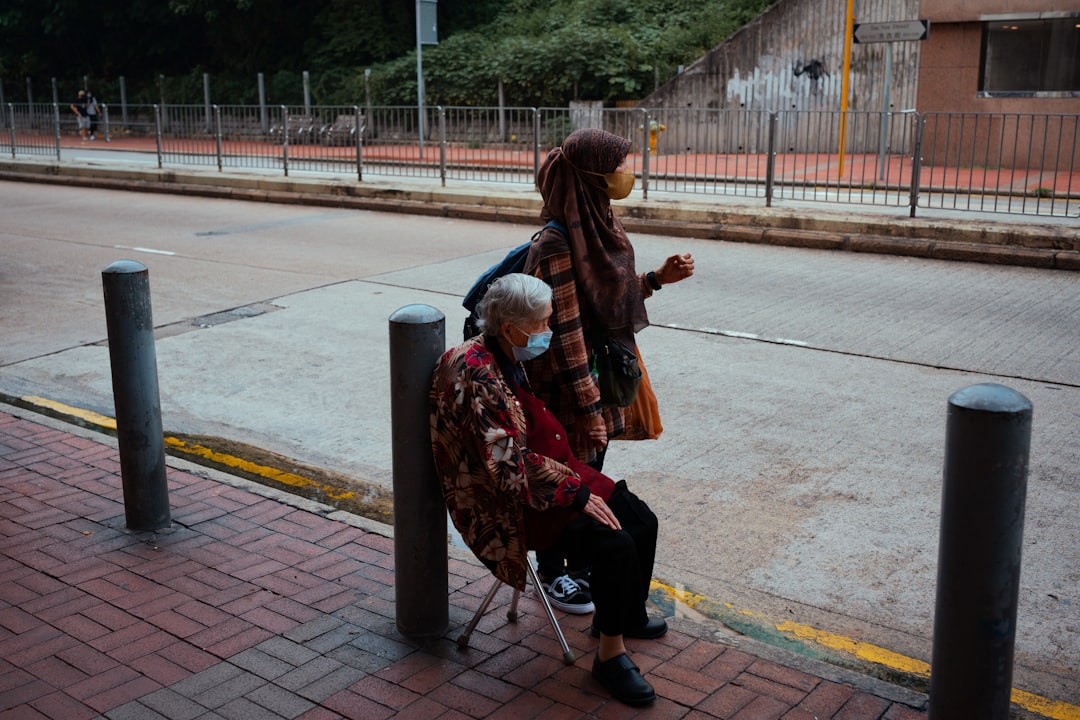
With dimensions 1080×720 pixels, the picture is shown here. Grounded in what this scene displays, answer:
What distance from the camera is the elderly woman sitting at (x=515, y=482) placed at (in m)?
3.59

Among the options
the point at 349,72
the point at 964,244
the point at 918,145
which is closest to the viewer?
the point at 964,244

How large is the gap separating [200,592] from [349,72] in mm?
30384

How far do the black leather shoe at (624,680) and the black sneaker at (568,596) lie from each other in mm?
539

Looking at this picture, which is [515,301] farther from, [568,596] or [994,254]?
[994,254]

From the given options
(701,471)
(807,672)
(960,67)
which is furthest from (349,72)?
(807,672)

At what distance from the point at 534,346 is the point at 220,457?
301cm

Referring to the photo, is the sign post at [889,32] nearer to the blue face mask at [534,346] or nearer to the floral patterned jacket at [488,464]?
the blue face mask at [534,346]

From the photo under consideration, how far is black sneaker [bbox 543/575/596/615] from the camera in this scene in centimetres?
421

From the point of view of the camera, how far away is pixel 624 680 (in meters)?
3.56

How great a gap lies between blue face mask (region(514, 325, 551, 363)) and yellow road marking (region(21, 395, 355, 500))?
2075 millimetres

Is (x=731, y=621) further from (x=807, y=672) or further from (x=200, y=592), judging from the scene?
(x=200, y=592)

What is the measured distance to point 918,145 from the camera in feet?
43.2

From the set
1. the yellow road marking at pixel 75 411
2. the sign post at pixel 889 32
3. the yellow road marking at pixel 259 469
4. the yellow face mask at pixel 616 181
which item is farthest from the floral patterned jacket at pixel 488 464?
the sign post at pixel 889 32

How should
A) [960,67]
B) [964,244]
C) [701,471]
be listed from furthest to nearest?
[960,67] → [964,244] → [701,471]
